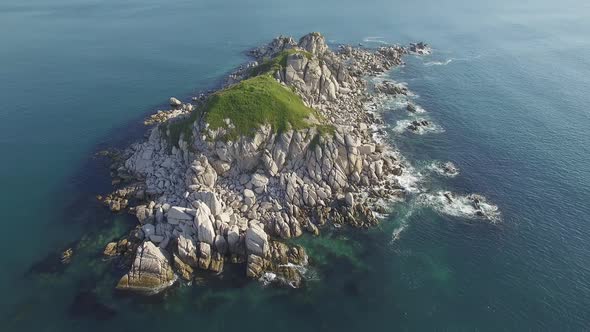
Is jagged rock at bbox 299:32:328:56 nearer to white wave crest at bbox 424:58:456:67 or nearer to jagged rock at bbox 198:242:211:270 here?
white wave crest at bbox 424:58:456:67

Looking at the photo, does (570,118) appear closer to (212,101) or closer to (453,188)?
(453,188)

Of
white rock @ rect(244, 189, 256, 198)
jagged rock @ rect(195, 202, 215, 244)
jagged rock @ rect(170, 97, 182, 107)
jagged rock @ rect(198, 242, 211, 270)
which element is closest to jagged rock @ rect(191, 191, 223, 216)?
jagged rock @ rect(195, 202, 215, 244)

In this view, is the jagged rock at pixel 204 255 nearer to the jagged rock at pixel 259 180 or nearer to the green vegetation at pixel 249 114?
the jagged rock at pixel 259 180

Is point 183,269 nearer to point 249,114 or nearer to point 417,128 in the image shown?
point 249,114

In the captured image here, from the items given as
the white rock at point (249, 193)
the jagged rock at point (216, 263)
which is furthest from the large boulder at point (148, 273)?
the white rock at point (249, 193)

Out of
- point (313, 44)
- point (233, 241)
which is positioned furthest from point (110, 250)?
point (313, 44)
